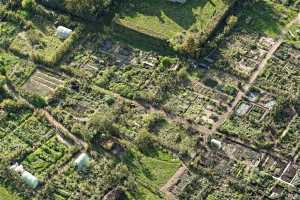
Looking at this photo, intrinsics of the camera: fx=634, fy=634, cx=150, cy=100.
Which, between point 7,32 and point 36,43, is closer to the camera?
point 36,43

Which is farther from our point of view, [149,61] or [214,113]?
[149,61]

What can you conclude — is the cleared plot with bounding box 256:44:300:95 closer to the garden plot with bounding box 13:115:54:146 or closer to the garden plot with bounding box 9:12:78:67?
the garden plot with bounding box 9:12:78:67

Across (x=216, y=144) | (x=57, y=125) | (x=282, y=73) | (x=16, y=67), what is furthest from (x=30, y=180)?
(x=282, y=73)

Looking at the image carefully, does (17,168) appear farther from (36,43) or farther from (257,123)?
(257,123)

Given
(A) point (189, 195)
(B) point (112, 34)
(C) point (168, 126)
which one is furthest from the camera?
(B) point (112, 34)

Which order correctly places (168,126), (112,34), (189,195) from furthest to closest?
(112,34) < (168,126) < (189,195)

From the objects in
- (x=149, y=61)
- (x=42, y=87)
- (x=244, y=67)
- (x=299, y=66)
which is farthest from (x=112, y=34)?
(x=299, y=66)

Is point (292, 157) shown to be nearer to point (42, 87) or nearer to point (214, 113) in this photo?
point (214, 113)
